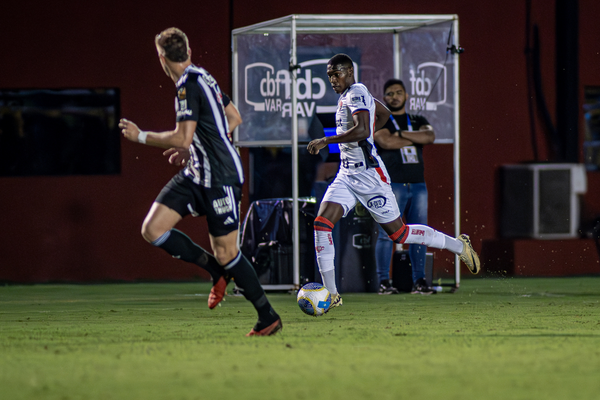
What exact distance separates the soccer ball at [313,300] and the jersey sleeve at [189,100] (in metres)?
2.10

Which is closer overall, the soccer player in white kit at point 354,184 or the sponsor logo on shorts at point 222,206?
the sponsor logo on shorts at point 222,206

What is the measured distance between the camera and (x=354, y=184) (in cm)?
745

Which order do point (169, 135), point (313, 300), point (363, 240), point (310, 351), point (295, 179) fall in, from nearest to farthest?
point (310, 351)
point (169, 135)
point (313, 300)
point (295, 179)
point (363, 240)

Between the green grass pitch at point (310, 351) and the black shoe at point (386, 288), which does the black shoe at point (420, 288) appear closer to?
the black shoe at point (386, 288)

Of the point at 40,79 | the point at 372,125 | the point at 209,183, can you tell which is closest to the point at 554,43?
the point at 372,125

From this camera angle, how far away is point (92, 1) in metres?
11.9

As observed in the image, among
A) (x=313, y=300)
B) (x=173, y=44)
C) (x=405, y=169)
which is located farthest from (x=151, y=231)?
(x=405, y=169)

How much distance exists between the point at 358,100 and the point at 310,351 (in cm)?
290

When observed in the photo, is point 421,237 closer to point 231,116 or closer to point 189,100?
point 231,116

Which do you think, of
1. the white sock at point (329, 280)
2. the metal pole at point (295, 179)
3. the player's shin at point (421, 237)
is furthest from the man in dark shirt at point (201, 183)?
the metal pole at point (295, 179)

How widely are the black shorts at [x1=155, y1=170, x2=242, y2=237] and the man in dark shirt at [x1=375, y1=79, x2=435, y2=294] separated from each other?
394 cm

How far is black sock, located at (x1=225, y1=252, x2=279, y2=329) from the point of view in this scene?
5660mm

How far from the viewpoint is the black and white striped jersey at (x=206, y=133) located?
5.61 m

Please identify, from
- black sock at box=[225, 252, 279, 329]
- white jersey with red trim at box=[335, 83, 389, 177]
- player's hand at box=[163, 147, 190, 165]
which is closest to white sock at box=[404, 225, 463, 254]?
white jersey with red trim at box=[335, 83, 389, 177]
